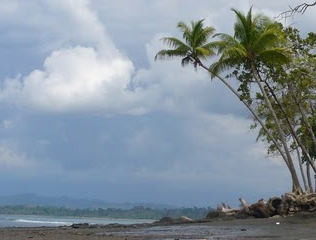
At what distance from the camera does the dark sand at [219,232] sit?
18234 millimetres

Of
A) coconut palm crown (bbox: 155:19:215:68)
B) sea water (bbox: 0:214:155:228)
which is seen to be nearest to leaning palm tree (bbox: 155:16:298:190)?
coconut palm crown (bbox: 155:19:215:68)

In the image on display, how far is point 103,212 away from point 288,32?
132 meters

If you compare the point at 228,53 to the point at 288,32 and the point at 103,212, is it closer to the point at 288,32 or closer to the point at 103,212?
the point at 288,32

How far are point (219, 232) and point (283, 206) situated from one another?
6648mm

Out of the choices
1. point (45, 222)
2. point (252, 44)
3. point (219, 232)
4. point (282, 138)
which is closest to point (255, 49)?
point (252, 44)

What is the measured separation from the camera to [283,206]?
26594mm

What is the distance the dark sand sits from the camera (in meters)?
18.2

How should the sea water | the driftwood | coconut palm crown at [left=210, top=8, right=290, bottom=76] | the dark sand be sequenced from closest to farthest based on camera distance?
1. the dark sand
2. the driftwood
3. coconut palm crown at [left=210, top=8, right=290, bottom=76]
4. the sea water

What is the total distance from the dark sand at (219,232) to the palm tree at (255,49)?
224 inches

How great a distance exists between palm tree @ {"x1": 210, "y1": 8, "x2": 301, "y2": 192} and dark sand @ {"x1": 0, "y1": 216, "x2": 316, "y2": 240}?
5.68m

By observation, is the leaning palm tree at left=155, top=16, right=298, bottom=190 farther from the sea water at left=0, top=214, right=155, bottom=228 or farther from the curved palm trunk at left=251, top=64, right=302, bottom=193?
the sea water at left=0, top=214, right=155, bottom=228

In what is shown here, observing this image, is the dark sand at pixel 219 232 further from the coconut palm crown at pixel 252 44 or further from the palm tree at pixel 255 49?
the coconut palm crown at pixel 252 44

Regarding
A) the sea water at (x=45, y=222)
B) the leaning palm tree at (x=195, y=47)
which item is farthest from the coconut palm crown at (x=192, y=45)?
the sea water at (x=45, y=222)

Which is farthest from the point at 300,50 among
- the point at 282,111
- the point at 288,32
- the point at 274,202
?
the point at 274,202
